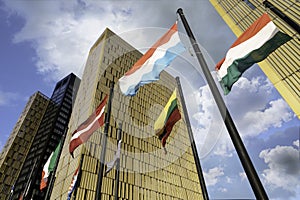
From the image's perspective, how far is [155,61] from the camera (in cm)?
623

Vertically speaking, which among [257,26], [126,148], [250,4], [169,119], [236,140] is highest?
[250,4]

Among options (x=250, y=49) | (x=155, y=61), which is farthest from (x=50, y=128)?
(x=250, y=49)

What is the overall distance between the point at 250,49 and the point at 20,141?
220 ft

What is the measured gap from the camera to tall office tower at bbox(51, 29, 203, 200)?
23438mm

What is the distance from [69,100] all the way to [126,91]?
256 ft

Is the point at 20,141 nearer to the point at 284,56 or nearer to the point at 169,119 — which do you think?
the point at 169,119

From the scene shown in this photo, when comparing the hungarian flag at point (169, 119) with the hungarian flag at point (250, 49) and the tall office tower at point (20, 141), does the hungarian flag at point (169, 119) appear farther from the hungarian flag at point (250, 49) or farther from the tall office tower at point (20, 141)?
the tall office tower at point (20, 141)

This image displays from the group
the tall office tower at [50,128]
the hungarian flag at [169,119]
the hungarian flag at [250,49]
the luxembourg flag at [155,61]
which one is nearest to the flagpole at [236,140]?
the hungarian flag at [250,49]

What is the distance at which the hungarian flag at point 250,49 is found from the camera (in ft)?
13.9

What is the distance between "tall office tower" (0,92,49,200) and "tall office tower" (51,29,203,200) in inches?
1196

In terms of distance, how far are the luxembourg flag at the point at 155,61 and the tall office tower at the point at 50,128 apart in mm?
49199

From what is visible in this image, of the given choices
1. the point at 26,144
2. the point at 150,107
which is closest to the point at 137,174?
the point at 150,107

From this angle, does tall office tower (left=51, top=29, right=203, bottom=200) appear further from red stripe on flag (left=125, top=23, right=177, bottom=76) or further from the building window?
the building window

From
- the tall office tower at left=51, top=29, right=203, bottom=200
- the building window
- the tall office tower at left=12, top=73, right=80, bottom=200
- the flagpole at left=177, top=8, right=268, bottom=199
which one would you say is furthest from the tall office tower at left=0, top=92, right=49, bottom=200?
the building window
